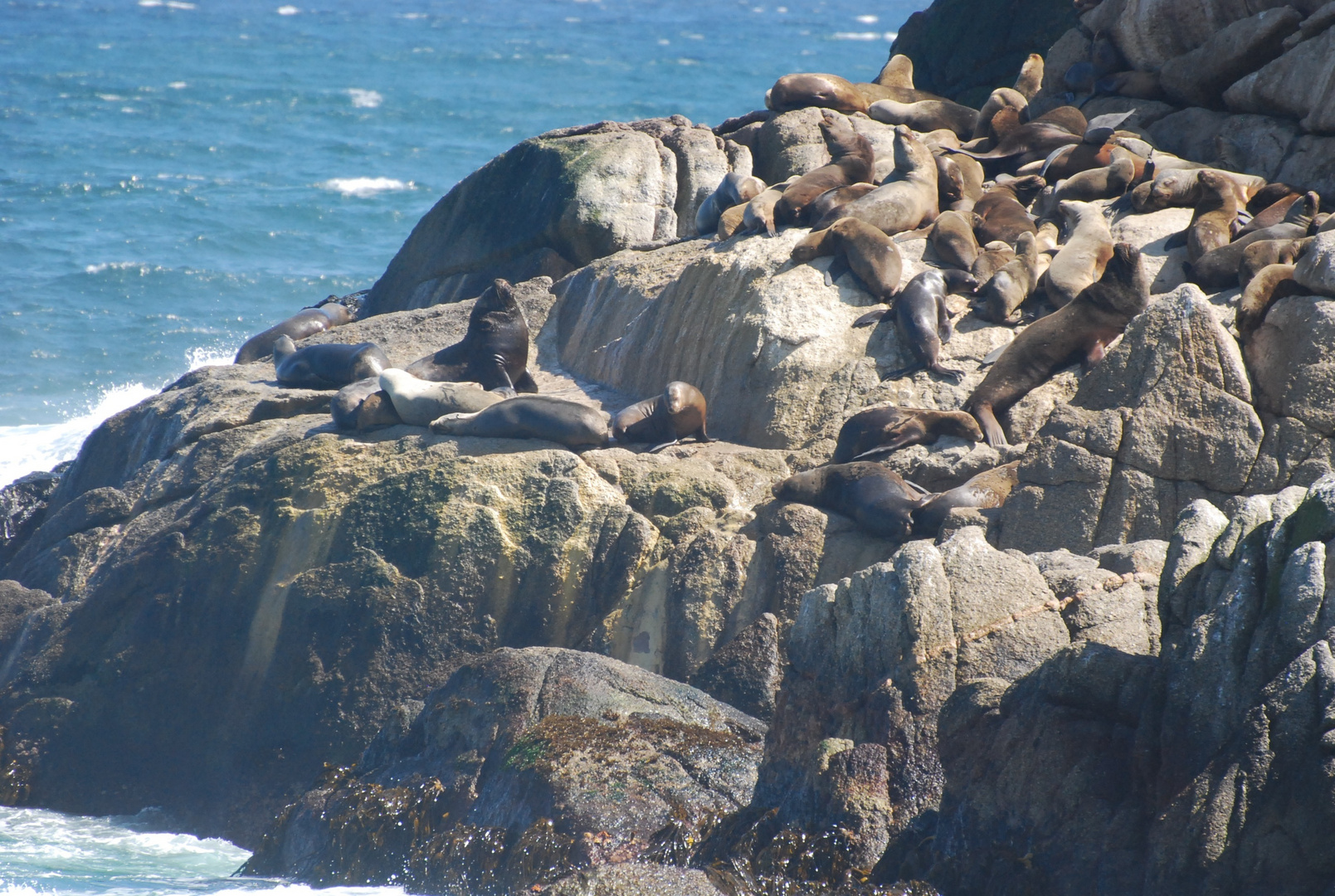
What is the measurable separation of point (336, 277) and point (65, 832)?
71.3 ft

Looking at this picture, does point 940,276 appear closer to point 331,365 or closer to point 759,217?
point 759,217

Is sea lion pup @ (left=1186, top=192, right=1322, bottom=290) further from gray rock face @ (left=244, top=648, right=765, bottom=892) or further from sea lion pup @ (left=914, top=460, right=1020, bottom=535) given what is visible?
gray rock face @ (left=244, top=648, right=765, bottom=892)

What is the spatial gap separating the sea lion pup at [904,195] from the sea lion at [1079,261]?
4.90ft

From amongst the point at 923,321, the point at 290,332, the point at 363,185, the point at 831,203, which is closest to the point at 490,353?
the point at 831,203

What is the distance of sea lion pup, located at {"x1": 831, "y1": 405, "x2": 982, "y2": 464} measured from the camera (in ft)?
29.2

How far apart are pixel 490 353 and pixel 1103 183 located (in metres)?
6.25

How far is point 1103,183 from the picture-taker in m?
12.1

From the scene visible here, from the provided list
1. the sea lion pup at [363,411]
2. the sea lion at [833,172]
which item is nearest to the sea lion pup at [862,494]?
the sea lion pup at [363,411]

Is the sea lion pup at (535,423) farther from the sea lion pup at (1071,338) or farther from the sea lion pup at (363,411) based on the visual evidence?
the sea lion pup at (1071,338)

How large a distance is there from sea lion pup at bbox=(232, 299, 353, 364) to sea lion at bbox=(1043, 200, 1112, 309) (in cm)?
840

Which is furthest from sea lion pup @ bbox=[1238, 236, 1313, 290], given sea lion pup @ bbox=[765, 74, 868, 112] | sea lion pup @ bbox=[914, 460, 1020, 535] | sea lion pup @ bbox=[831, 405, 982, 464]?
sea lion pup @ bbox=[765, 74, 868, 112]

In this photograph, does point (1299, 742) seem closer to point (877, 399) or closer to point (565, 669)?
point (565, 669)

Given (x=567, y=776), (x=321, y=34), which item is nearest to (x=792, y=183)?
(x=567, y=776)

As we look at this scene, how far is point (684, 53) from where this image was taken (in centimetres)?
6519
